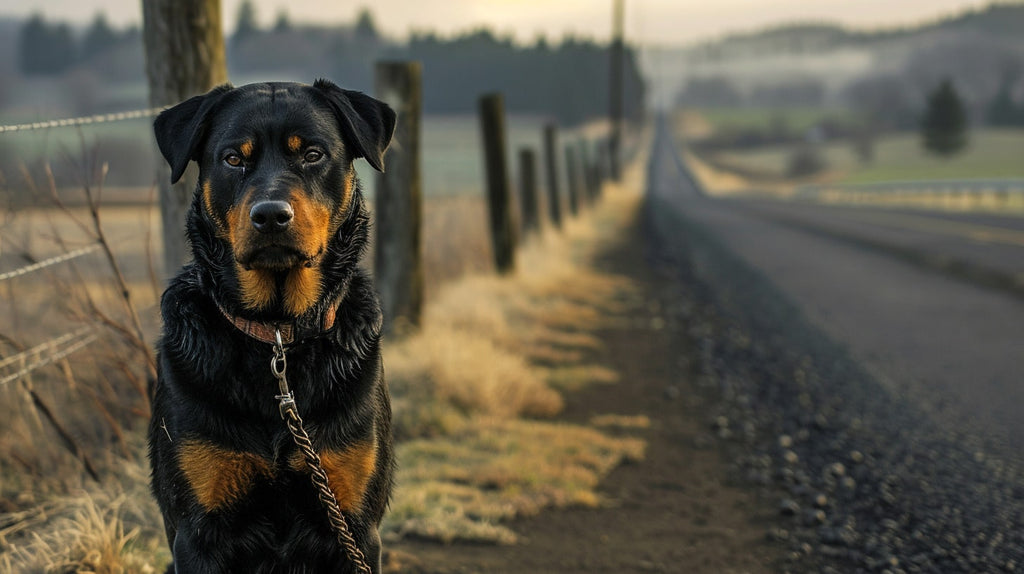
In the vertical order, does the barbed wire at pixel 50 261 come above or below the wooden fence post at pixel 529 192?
above

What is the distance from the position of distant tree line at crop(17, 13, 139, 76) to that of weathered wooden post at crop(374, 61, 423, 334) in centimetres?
5478

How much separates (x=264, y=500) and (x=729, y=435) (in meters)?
3.82

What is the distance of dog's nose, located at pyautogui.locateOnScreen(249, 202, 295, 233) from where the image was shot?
2.52 m

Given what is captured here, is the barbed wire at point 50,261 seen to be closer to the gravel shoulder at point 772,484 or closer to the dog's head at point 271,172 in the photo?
the dog's head at point 271,172

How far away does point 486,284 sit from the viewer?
957cm

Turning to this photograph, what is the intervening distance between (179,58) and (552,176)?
12.3 meters

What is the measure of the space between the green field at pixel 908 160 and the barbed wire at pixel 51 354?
205ft

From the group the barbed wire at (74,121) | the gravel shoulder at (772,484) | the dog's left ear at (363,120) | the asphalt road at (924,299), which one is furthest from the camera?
the asphalt road at (924,299)

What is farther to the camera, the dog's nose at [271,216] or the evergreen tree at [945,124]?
the evergreen tree at [945,124]

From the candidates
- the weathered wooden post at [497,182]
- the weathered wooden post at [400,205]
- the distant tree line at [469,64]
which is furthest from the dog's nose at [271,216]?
the distant tree line at [469,64]

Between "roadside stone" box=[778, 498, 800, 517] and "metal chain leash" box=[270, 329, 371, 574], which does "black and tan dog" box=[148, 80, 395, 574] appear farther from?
"roadside stone" box=[778, 498, 800, 517]

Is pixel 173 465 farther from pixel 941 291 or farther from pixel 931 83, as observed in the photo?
pixel 931 83

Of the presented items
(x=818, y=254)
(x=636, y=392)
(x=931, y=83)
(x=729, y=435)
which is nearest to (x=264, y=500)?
(x=729, y=435)

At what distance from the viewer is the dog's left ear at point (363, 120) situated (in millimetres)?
2941
